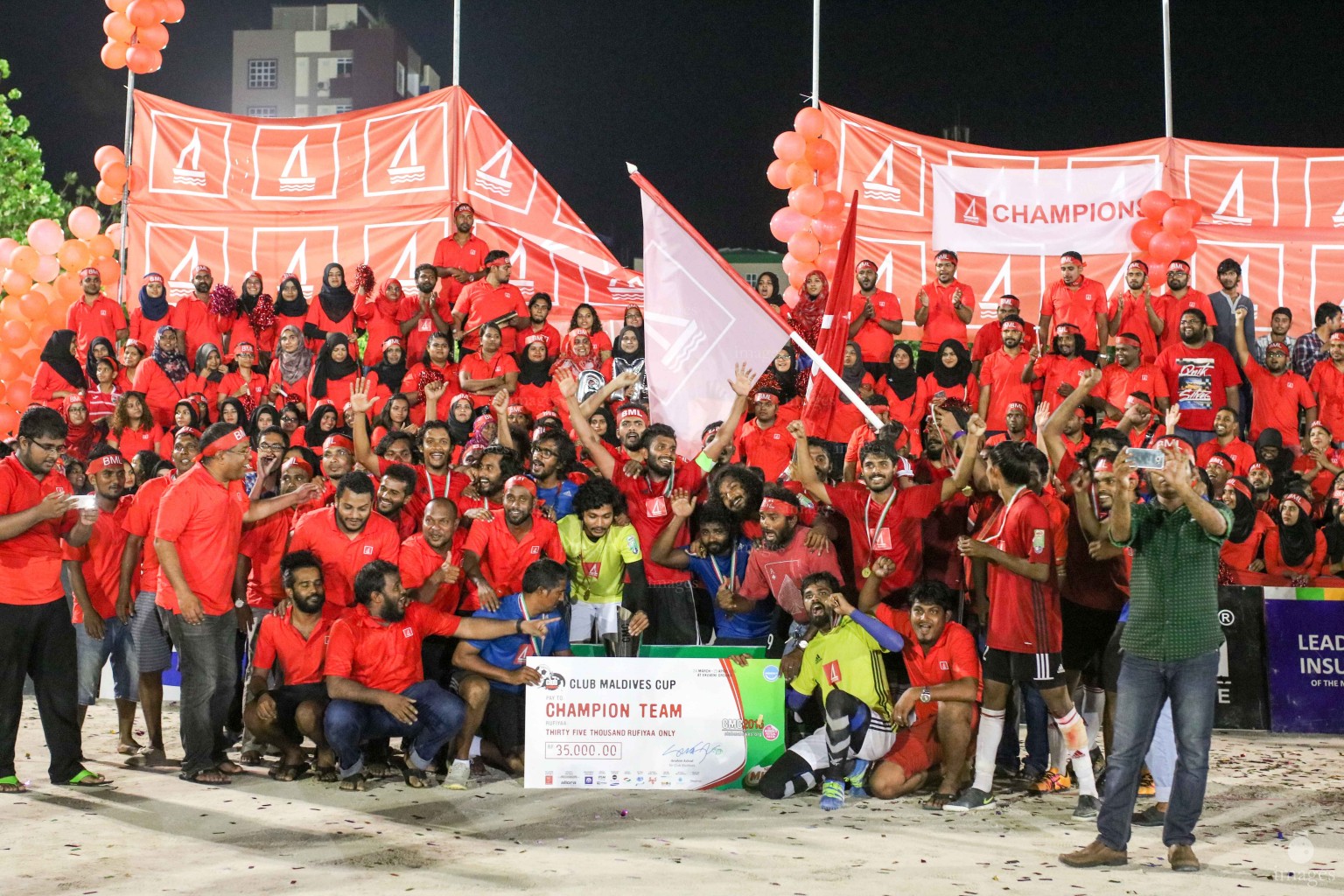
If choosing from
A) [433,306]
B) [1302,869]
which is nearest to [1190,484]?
[1302,869]

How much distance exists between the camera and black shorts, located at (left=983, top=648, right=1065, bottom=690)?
25.6 ft

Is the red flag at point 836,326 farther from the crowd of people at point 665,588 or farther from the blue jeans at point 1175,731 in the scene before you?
the blue jeans at point 1175,731

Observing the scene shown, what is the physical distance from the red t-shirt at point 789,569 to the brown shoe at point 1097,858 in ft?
8.20

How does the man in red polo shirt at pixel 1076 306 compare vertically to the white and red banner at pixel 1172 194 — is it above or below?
below

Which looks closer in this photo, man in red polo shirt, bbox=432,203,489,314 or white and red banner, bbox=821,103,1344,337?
man in red polo shirt, bbox=432,203,489,314

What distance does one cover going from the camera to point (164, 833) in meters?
7.03

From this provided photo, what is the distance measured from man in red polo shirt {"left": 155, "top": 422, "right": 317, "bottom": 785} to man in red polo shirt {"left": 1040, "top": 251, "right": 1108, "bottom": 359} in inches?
357

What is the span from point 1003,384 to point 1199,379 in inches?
73.9

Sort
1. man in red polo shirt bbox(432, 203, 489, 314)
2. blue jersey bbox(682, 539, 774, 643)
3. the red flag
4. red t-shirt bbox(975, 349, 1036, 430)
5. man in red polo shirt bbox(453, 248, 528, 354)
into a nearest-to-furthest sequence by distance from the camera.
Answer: blue jersey bbox(682, 539, 774, 643) < the red flag < red t-shirt bbox(975, 349, 1036, 430) < man in red polo shirt bbox(453, 248, 528, 354) < man in red polo shirt bbox(432, 203, 489, 314)

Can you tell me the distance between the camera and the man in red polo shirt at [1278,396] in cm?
1392

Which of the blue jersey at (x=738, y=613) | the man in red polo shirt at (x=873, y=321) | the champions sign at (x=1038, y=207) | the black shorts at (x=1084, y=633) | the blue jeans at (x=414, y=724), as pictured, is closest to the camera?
the blue jeans at (x=414, y=724)

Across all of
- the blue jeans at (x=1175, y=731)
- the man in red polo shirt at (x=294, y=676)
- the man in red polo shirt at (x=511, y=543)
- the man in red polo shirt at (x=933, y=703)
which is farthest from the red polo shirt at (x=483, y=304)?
the blue jeans at (x=1175, y=731)

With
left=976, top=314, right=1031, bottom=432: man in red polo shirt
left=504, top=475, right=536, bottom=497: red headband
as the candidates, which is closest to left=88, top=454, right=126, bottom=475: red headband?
left=504, top=475, right=536, bottom=497: red headband

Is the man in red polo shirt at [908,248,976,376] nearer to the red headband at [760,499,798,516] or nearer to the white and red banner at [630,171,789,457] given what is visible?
the white and red banner at [630,171,789,457]
